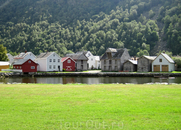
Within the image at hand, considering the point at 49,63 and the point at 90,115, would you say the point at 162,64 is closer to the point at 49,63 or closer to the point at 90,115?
the point at 49,63

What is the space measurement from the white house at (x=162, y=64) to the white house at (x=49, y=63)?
35.7 m

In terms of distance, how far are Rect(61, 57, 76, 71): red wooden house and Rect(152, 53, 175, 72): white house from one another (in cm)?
3208

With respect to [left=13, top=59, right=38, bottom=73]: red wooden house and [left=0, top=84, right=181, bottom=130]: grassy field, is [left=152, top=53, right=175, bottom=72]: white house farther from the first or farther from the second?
[left=0, top=84, right=181, bottom=130]: grassy field

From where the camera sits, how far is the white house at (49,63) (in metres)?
75.5

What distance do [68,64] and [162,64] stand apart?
1425 inches

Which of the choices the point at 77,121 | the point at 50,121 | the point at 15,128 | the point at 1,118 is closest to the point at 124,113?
the point at 77,121

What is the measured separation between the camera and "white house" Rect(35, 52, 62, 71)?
75488 millimetres

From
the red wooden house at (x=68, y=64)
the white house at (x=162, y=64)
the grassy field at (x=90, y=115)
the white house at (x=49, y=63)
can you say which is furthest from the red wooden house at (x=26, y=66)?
the grassy field at (x=90, y=115)

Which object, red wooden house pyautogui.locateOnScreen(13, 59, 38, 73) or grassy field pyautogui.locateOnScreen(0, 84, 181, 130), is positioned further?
red wooden house pyautogui.locateOnScreen(13, 59, 38, 73)

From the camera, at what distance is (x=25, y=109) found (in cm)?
1162

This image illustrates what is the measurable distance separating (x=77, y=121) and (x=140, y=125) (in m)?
2.89

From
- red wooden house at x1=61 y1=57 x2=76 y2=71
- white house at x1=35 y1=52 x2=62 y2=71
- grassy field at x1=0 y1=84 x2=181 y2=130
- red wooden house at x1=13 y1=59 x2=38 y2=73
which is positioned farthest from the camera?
red wooden house at x1=61 y1=57 x2=76 y2=71

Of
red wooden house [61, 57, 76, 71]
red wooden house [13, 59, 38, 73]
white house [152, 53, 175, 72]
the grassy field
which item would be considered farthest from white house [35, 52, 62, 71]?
the grassy field

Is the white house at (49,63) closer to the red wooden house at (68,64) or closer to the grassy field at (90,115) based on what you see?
the red wooden house at (68,64)
